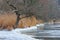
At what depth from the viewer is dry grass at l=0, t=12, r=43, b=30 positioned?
46.3 ft

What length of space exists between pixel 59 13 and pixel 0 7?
1037 cm

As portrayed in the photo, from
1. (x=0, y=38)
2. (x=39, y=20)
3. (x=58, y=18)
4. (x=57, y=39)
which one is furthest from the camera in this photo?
(x=58, y=18)

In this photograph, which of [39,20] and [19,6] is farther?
[39,20]

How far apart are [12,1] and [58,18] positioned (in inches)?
379

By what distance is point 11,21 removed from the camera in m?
15.3

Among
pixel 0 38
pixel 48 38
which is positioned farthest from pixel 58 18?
pixel 0 38

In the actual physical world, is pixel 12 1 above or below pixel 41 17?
above

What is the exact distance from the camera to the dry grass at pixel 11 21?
14.1 meters

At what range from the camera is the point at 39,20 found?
19453 millimetres

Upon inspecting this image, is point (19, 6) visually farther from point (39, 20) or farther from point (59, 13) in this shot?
point (59, 13)

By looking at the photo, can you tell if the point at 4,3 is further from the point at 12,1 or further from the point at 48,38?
the point at 48,38

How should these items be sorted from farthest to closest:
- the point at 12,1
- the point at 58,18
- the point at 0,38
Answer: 1. the point at 58,18
2. the point at 12,1
3. the point at 0,38

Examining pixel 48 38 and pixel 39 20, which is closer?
pixel 48 38

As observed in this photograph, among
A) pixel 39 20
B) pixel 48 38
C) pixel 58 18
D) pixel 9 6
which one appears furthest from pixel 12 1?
pixel 58 18
